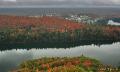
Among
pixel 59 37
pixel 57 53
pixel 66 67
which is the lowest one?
pixel 59 37

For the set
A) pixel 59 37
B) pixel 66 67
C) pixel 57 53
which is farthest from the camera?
pixel 59 37

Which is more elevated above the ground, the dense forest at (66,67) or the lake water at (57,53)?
the dense forest at (66,67)

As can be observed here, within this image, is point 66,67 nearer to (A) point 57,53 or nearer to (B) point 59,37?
(A) point 57,53

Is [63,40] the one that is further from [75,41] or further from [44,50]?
[44,50]

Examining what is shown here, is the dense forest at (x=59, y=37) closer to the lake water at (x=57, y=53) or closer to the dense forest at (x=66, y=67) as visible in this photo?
the lake water at (x=57, y=53)

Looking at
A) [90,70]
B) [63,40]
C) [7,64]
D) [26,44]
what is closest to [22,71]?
[90,70]


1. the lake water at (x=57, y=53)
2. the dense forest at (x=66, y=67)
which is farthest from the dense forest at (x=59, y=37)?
the dense forest at (x=66, y=67)

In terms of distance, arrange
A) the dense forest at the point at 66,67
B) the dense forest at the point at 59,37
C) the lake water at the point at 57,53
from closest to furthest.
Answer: the dense forest at the point at 66,67, the lake water at the point at 57,53, the dense forest at the point at 59,37

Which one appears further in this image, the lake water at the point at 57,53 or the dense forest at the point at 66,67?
the lake water at the point at 57,53

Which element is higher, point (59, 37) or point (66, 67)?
point (66, 67)

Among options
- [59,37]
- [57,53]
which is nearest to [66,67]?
[57,53]

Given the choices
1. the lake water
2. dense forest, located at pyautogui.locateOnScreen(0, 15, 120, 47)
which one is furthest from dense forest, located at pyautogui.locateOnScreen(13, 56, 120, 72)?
dense forest, located at pyautogui.locateOnScreen(0, 15, 120, 47)

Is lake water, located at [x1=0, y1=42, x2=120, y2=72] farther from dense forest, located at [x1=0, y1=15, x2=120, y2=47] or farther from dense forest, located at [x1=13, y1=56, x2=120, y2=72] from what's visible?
dense forest, located at [x1=13, y1=56, x2=120, y2=72]
